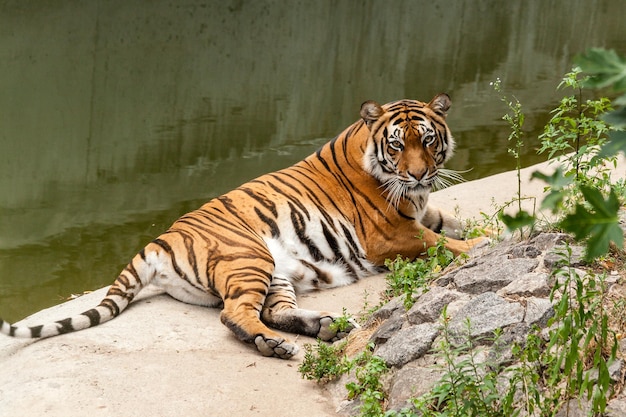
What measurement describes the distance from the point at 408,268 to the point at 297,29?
54.6 ft

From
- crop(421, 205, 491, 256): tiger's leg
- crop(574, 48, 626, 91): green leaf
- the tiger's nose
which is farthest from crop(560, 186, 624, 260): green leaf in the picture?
crop(421, 205, 491, 256): tiger's leg

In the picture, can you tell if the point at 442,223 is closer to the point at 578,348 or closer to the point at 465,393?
the point at 465,393

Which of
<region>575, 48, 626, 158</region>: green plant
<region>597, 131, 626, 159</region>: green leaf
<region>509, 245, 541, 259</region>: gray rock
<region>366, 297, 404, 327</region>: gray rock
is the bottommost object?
<region>366, 297, 404, 327</region>: gray rock

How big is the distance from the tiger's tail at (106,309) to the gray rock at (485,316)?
204cm

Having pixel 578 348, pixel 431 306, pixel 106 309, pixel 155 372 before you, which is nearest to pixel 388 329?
pixel 431 306

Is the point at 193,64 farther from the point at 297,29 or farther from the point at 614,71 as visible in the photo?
the point at 614,71

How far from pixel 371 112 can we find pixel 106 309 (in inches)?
79.8

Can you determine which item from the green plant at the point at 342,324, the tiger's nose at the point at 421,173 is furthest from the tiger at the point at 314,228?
the green plant at the point at 342,324

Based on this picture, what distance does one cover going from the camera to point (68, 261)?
A: 309 inches

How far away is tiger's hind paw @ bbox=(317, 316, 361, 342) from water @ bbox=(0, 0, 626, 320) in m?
2.86

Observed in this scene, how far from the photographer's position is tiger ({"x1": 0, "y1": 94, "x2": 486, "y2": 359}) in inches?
208

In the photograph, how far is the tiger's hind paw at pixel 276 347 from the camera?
15.1 feet

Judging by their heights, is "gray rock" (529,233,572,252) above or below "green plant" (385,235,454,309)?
above

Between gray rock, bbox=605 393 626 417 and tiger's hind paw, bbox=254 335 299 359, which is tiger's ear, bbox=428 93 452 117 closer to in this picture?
tiger's hind paw, bbox=254 335 299 359
